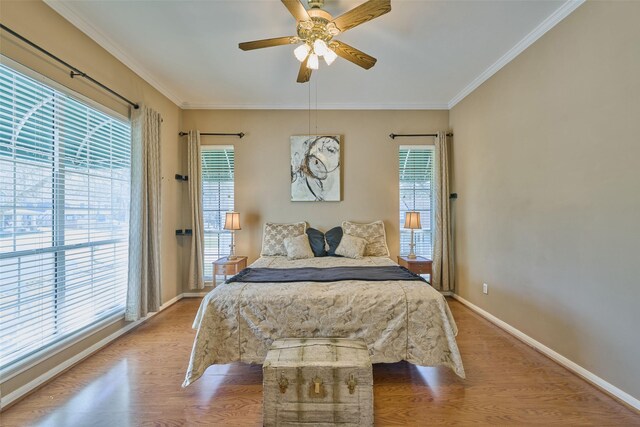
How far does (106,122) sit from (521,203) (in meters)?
4.20

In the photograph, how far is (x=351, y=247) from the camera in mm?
3428

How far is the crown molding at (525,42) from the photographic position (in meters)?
2.09

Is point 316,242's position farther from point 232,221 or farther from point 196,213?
point 196,213

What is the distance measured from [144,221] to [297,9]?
2535 millimetres

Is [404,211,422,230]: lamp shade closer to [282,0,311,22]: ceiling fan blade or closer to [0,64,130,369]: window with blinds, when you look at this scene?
[282,0,311,22]: ceiling fan blade

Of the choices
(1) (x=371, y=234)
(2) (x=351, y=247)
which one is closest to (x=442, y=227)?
(1) (x=371, y=234)

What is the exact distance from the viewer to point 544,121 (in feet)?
7.70

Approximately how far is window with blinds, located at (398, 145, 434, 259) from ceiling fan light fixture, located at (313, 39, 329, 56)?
2.47m

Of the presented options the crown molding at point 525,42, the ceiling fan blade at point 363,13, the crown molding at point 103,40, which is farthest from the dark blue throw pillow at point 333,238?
the crown molding at point 103,40

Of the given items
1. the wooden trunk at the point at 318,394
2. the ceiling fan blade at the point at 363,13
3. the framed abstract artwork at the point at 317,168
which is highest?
the ceiling fan blade at the point at 363,13

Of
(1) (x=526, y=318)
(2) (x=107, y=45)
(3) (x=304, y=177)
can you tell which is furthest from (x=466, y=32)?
(2) (x=107, y=45)

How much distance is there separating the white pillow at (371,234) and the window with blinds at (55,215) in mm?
2724

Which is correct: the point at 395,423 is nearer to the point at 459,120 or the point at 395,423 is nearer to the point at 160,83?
the point at 459,120

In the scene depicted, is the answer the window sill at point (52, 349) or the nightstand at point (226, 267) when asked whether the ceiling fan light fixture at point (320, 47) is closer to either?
the nightstand at point (226, 267)
